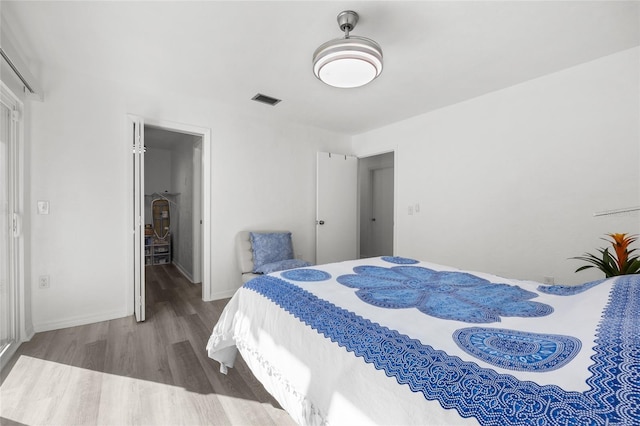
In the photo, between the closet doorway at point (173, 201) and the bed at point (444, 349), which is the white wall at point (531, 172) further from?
the closet doorway at point (173, 201)

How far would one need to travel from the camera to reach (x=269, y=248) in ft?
12.0

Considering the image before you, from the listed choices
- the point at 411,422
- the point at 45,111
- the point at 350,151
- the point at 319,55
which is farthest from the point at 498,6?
the point at 45,111

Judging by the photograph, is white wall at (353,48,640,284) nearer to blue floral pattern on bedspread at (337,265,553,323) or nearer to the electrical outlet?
blue floral pattern on bedspread at (337,265,553,323)

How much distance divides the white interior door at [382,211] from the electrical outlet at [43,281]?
491 centimetres

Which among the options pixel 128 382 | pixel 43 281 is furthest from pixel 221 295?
pixel 128 382

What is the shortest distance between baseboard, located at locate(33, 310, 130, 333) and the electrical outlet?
0.34m

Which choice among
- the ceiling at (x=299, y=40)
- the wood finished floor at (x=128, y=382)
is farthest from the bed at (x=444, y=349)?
the ceiling at (x=299, y=40)

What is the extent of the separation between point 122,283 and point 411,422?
10.6 ft

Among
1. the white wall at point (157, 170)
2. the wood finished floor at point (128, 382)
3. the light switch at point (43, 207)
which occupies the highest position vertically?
the white wall at point (157, 170)

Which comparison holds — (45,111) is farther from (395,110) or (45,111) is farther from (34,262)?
(395,110)

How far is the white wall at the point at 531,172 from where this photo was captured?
2.41m

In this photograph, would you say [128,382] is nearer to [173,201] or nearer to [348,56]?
[348,56]

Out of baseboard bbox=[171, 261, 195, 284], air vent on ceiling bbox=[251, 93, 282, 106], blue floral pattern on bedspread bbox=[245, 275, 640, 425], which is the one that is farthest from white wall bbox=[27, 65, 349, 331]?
blue floral pattern on bedspread bbox=[245, 275, 640, 425]

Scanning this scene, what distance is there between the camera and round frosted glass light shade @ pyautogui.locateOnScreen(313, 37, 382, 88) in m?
1.84
